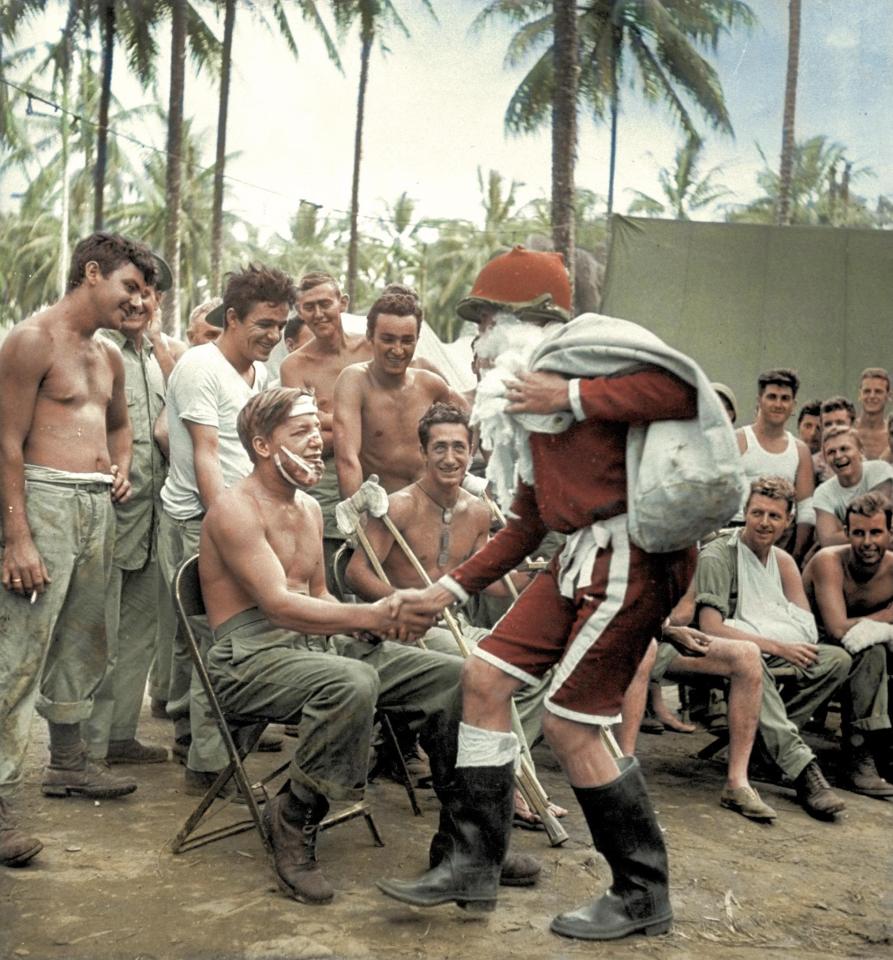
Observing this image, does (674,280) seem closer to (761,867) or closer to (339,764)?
(761,867)

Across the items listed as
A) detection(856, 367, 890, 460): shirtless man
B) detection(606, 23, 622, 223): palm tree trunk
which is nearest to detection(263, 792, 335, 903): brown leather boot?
detection(856, 367, 890, 460): shirtless man

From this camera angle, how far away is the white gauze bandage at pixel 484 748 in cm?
331

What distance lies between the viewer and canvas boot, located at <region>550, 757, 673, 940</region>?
10.7 feet

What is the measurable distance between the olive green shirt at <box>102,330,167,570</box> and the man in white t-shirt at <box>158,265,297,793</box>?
11 centimetres

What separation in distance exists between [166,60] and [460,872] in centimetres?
1135

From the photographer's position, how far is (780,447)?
6.60 m

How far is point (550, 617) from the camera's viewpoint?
11.0 ft

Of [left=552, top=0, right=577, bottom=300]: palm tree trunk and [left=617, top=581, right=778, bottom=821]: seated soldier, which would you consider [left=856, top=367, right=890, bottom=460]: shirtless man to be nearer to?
[left=617, top=581, right=778, bottom=821]: seated soldier

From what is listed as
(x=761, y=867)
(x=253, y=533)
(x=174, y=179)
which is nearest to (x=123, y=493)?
(x=253, y=533)

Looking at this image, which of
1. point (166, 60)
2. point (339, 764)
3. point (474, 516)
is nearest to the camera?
point (339, 764)

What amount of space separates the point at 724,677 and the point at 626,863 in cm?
200

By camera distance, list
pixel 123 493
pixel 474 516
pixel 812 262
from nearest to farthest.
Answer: pixel 123 493
pixel 474 516
pixel 812 262

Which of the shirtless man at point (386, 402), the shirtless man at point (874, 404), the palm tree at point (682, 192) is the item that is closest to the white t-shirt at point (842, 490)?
the shirtless man at point (874, 404)

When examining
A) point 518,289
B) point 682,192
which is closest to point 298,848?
point 518,289
